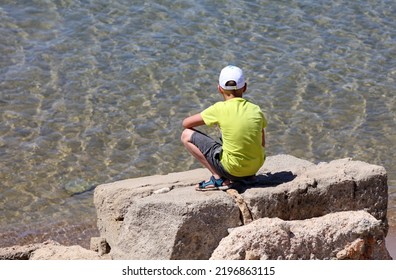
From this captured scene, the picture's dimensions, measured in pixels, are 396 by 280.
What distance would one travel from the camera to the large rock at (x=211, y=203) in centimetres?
612

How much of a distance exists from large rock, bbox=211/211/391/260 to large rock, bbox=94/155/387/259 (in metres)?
0.22

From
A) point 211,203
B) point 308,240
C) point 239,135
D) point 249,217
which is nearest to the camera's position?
point 308,240

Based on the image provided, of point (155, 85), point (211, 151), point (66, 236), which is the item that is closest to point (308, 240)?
point (211, 151)

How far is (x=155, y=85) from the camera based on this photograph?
11281 millimetres

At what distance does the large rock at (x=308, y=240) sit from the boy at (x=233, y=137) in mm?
958

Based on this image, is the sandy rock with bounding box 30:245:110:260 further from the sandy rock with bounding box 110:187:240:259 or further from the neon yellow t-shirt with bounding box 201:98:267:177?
the neon yellow t-shirt with bounding box 201:98:267:177

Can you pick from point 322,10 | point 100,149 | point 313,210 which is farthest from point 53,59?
point 313,210

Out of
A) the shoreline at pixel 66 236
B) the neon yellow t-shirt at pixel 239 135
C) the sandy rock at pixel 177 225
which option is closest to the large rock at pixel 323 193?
the neon yellow t-shirt at pixel 239 135

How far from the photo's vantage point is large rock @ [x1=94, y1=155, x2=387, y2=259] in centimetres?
612

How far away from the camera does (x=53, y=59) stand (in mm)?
11727

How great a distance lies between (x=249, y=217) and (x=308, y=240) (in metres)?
0.73

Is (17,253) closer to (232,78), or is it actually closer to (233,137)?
(233,137)

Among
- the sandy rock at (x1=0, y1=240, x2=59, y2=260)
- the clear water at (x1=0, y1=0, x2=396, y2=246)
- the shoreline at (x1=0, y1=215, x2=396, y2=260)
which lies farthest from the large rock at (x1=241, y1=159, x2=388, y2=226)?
the clear water at (x1=0, y1=0, x2=396, y2=246)
